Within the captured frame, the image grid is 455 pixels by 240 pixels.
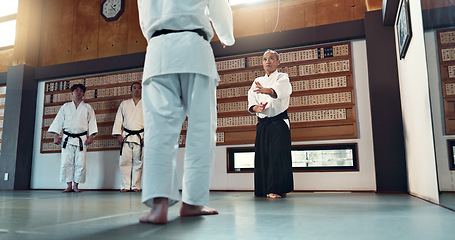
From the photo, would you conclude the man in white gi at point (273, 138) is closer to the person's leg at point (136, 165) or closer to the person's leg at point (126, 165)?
the person's leg at point (136, 165)

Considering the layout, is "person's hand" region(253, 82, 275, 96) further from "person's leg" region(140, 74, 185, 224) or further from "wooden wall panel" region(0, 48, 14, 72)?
"wooden wall panel" region(0, 48, 14, 72)

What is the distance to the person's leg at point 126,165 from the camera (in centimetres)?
458

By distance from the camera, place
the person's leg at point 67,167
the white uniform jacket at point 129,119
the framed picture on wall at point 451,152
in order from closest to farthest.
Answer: the framed picture on wall at point 451,152 → the person's leg at point 67,167 → the white uniform jacket at point 129,119

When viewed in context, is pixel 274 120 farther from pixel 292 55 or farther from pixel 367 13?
pixel 367 13

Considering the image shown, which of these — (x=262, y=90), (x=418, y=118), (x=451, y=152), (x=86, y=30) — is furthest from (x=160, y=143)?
(x=86, y=30)

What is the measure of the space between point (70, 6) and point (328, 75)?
4494 mm

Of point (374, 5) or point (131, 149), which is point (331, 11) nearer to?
point (374, 5)

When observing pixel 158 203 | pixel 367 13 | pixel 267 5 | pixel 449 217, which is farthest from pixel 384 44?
pixel 158 203

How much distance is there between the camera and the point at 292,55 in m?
4.34

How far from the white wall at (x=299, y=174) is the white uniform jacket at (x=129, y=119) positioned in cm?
54

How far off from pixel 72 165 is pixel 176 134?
11.9ft

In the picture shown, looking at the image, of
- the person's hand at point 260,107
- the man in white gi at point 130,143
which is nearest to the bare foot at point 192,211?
the person's hand at point 260,107

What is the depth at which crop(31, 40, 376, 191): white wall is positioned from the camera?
12.8 feet

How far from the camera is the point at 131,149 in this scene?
183 inches
